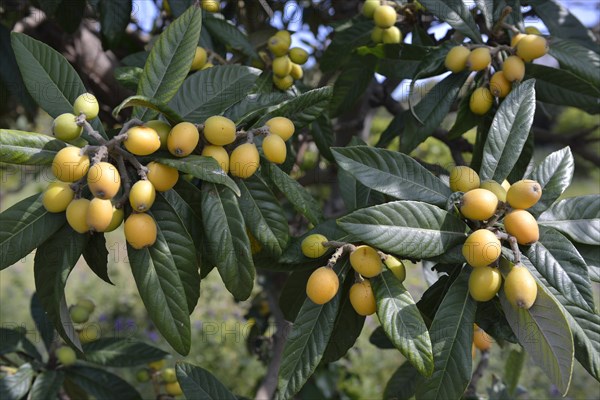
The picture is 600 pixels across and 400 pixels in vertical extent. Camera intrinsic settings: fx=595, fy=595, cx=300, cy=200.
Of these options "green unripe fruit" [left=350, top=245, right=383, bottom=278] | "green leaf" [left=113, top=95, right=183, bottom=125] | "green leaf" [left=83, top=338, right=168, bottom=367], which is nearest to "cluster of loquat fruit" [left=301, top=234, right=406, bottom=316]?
"green unripe fruit" [left=350, top=245, right=383, bottom=278]

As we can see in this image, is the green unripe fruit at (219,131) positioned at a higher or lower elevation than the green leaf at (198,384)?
higher

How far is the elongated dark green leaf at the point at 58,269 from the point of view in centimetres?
101

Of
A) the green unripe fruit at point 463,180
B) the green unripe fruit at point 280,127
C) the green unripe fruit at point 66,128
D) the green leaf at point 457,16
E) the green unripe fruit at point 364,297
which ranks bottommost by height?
the green unripe fruit at point 364,297

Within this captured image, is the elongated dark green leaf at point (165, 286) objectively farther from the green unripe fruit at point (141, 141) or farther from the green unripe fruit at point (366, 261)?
the green unripe fruit at point (366, 261)

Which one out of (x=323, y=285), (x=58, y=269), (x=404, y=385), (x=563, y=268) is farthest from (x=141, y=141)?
(x=404, y=385)

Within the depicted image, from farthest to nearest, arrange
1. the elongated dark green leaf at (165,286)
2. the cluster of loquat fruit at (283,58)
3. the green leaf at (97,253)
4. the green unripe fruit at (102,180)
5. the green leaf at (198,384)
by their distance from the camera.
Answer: the cluster of loquat fruit at (283,58)
the green leaf at (198,384)
the green leaf at (97,253)
the elongated dark green leaf at (165,286)
the green unripe fruit at (102,180)

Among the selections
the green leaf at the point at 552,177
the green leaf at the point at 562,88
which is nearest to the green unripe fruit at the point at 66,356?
the green leaf at the point at 552,177

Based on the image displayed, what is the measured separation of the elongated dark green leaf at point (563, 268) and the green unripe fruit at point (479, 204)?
0.11 meters

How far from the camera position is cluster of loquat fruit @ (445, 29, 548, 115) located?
1252 mm

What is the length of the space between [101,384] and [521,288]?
1.24 m

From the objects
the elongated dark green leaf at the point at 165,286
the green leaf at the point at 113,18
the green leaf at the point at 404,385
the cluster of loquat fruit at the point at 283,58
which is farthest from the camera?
the green leaf at the point at 404,385

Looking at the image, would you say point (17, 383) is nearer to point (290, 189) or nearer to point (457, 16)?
point (290, 189)

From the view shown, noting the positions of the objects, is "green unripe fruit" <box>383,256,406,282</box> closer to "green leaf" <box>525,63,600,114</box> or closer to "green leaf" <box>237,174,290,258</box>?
"green leaf" <box>237,174,290,258</box>

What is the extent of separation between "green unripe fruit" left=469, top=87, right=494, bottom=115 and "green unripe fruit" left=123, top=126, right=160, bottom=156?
A: 732 mm
